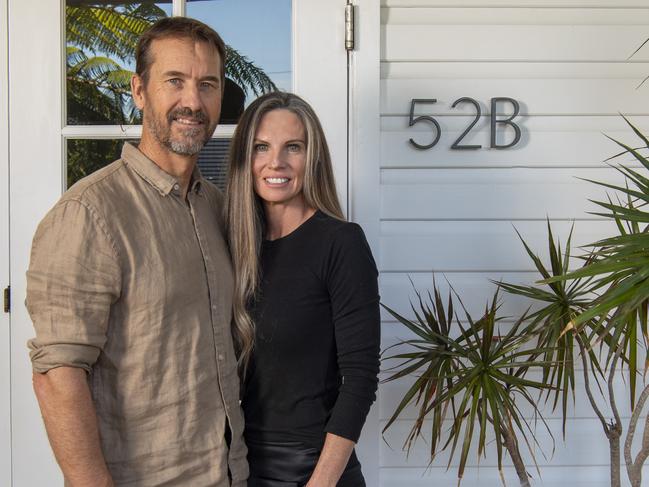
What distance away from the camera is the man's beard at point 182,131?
5.22 feet

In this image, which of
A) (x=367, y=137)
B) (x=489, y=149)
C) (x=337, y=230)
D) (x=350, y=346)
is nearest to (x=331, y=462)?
(x=350, y=346)

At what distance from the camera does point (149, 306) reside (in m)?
1.45

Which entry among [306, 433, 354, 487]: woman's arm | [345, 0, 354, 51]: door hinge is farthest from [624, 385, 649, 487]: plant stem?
[345, 0, 354, 51]: door hinge

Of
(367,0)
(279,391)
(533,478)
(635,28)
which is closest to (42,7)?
(367,0)

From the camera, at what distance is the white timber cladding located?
7.77 ft

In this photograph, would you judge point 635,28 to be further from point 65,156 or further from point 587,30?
point 65,156

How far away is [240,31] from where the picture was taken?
237cm

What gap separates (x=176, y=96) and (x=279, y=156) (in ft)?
1.00

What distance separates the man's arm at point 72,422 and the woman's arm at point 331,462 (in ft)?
1.62

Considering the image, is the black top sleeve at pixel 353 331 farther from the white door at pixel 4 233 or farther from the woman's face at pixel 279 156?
the white door at pixel 4 233

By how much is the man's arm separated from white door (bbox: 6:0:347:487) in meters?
1.06

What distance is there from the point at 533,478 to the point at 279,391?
3.85 ft

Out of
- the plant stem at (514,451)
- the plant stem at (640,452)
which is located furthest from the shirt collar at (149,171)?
the plant stem at (640,452)

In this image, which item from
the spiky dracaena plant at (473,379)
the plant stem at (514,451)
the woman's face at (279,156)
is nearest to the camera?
the woman's face at (279,156)
